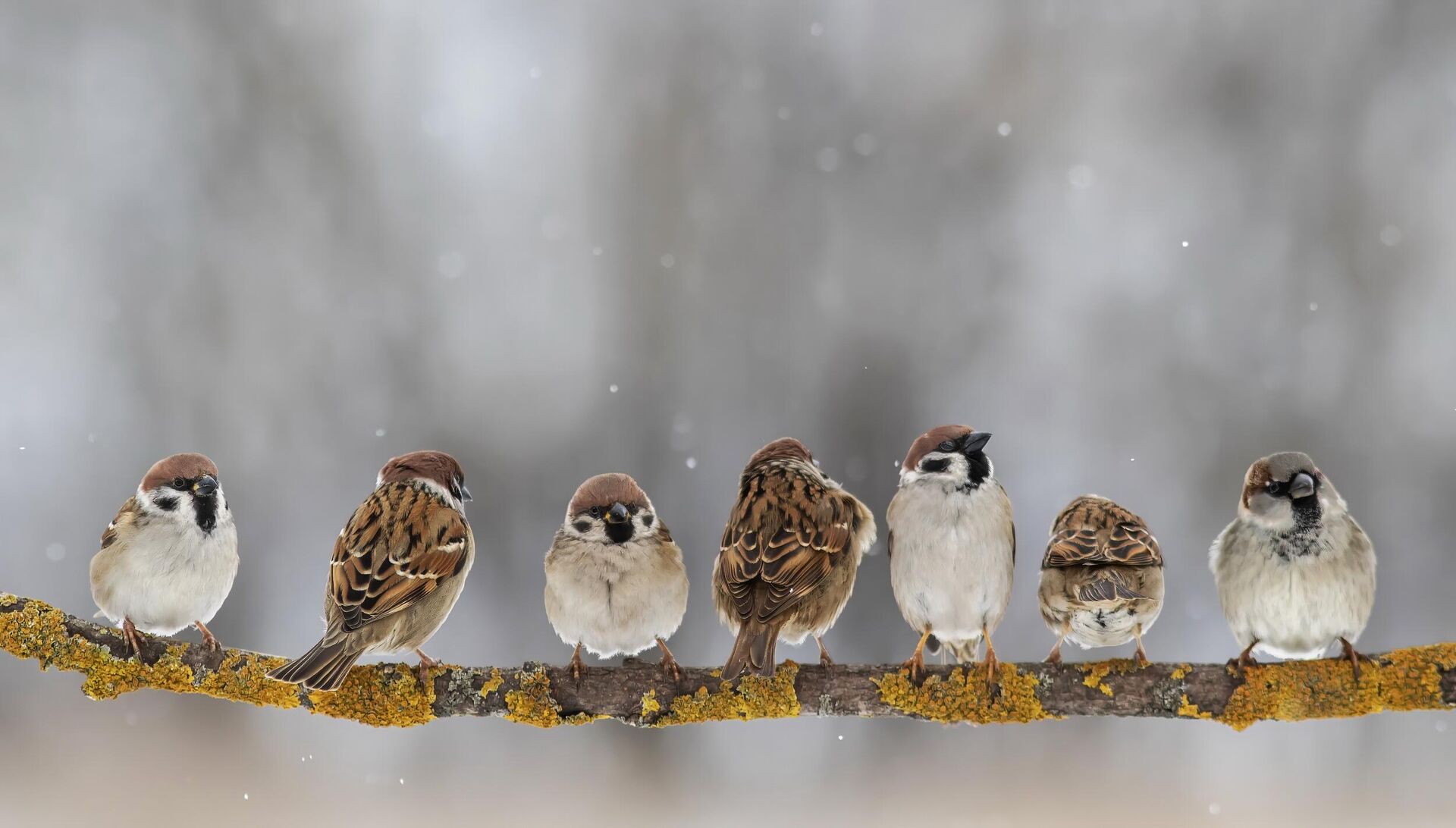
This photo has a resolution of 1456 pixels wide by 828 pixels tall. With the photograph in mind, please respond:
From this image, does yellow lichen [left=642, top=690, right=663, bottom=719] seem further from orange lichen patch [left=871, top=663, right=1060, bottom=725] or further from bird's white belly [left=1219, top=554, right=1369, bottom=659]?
bird's white belly [left=1219, top=554, right=1369, bottom=659]

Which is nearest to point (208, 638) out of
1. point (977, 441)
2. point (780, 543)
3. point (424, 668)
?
point (424, 668)

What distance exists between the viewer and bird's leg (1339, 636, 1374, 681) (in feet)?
8.85

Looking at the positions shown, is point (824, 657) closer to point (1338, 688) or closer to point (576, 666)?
point (576, 666)

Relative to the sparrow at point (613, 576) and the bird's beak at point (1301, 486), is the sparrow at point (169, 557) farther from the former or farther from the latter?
the bird's beak at point (1301, 486)

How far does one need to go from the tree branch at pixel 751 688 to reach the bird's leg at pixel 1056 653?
5 centimetres

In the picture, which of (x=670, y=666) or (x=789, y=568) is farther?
(x=789, y=568)

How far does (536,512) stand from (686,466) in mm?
939

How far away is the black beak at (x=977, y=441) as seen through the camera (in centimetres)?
315

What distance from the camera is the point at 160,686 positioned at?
3.03m

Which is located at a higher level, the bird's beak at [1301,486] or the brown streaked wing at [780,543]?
the bird's beak at [1301,486]

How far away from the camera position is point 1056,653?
9.79ft

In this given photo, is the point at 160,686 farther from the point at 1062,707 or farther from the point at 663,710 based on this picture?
the point at 1062,707

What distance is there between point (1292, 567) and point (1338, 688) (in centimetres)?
36

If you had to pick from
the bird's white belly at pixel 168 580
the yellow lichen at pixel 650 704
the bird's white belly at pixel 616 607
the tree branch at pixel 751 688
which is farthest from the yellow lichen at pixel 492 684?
the bird's white belly at pixel 168 580
